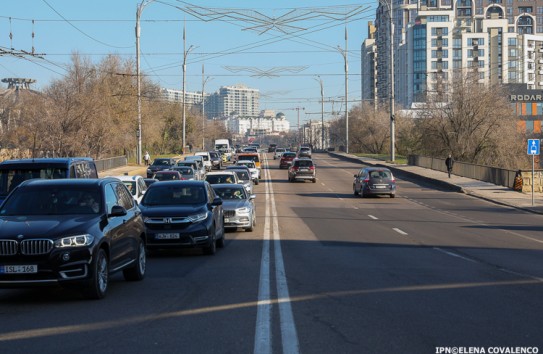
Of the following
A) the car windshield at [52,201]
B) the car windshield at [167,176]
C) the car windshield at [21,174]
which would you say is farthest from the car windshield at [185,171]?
the car windshield at [52,201]

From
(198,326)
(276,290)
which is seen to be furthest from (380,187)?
(198,326)

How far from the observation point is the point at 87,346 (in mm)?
7945

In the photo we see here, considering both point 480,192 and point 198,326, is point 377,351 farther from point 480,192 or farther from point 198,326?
point 480,192

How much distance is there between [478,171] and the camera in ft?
170

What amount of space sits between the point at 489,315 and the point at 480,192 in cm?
3486

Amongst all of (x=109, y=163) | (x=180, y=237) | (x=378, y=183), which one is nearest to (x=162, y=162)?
(x=109, y=163)

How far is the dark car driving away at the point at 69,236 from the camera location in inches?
399

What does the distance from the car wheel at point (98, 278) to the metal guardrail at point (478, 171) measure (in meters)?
36.9

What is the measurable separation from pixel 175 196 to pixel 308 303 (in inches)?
324

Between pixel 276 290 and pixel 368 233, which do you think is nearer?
pixel 276 290

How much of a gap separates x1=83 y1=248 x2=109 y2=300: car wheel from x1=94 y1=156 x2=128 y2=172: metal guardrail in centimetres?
4693

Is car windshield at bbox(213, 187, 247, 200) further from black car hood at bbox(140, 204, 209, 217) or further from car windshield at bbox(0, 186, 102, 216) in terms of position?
car windshield at bbox(0, 186, 102, 216)

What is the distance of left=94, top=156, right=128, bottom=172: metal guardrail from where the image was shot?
59294 mm

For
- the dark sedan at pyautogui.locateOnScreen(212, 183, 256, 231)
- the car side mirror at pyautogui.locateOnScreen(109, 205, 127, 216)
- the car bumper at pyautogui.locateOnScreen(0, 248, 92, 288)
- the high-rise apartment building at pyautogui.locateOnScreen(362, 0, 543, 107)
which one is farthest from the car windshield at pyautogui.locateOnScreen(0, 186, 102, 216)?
the high-rise apartment building at pyautogui.locateOnScreen(362, 0, 543, 107)
